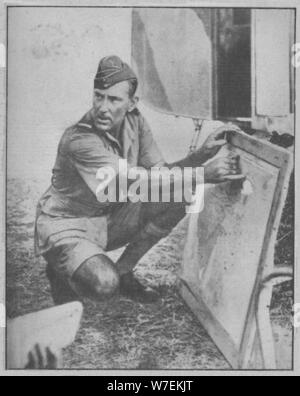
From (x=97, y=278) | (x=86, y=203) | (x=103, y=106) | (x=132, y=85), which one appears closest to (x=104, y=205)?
(x=86, y=203)

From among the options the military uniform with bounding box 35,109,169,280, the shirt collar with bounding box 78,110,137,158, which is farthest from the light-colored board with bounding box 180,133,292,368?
the shirt collar with bounding box 78,110,137,158

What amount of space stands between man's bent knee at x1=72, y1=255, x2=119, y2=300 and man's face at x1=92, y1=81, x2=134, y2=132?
667 mm

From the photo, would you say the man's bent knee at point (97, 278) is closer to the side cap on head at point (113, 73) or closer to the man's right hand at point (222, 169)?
the man's right hand at point (222, 169)

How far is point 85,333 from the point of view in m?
2.79

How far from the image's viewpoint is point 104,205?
2785mm

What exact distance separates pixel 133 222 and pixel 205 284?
48cm

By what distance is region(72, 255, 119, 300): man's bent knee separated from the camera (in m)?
2.76

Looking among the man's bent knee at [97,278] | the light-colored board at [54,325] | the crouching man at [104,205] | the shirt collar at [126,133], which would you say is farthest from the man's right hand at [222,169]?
the light-colored board at [54,325]

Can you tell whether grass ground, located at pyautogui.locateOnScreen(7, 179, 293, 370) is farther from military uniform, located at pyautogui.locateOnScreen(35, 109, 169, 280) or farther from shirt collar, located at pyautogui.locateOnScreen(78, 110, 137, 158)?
shirt collar, located at pyautogui.locateOnScreen(78, 110, 137, 158)

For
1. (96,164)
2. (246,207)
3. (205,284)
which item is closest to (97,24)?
(96,164)

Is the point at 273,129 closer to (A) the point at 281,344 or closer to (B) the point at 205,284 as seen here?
(B) the point at 205,284

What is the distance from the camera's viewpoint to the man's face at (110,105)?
2768 mm

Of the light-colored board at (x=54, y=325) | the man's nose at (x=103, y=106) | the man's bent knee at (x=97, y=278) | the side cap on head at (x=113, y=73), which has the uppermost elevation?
the side cap on head at (x=113, y=73)
